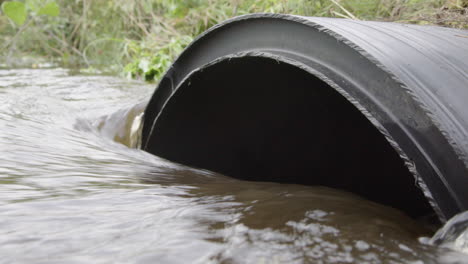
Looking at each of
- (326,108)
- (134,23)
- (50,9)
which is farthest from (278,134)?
A: (134,23)

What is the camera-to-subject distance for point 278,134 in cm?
238

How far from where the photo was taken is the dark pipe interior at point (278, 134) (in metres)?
2.06

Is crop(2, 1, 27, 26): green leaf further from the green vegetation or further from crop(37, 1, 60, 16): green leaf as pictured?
crop(37, 1, 60, 16): green leaf

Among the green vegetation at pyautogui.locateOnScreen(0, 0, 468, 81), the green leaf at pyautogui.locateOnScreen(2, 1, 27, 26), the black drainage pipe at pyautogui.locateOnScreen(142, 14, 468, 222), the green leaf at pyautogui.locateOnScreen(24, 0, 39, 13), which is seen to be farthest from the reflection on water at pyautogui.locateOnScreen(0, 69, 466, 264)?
the green leaf at pyautogui.locateOnScreen(24, 0, 39, 13)

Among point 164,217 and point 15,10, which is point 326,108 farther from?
point 15,10

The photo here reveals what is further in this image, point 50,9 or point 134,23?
point 134,23

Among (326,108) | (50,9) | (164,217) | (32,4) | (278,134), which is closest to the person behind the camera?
(164,217)

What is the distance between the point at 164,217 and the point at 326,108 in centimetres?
111

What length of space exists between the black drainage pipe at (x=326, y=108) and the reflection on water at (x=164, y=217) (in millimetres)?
208

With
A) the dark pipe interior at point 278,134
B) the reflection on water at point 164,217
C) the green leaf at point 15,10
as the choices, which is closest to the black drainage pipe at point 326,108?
the dark pipe interior at point 278,134

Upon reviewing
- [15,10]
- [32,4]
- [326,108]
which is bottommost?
[326,108]

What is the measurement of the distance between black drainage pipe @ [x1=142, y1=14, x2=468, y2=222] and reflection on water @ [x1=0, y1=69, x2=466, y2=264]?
0.21 metres

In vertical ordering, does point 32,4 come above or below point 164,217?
above

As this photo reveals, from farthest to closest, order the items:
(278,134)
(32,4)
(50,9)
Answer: (32,4) < (50,9) < (278,134)
